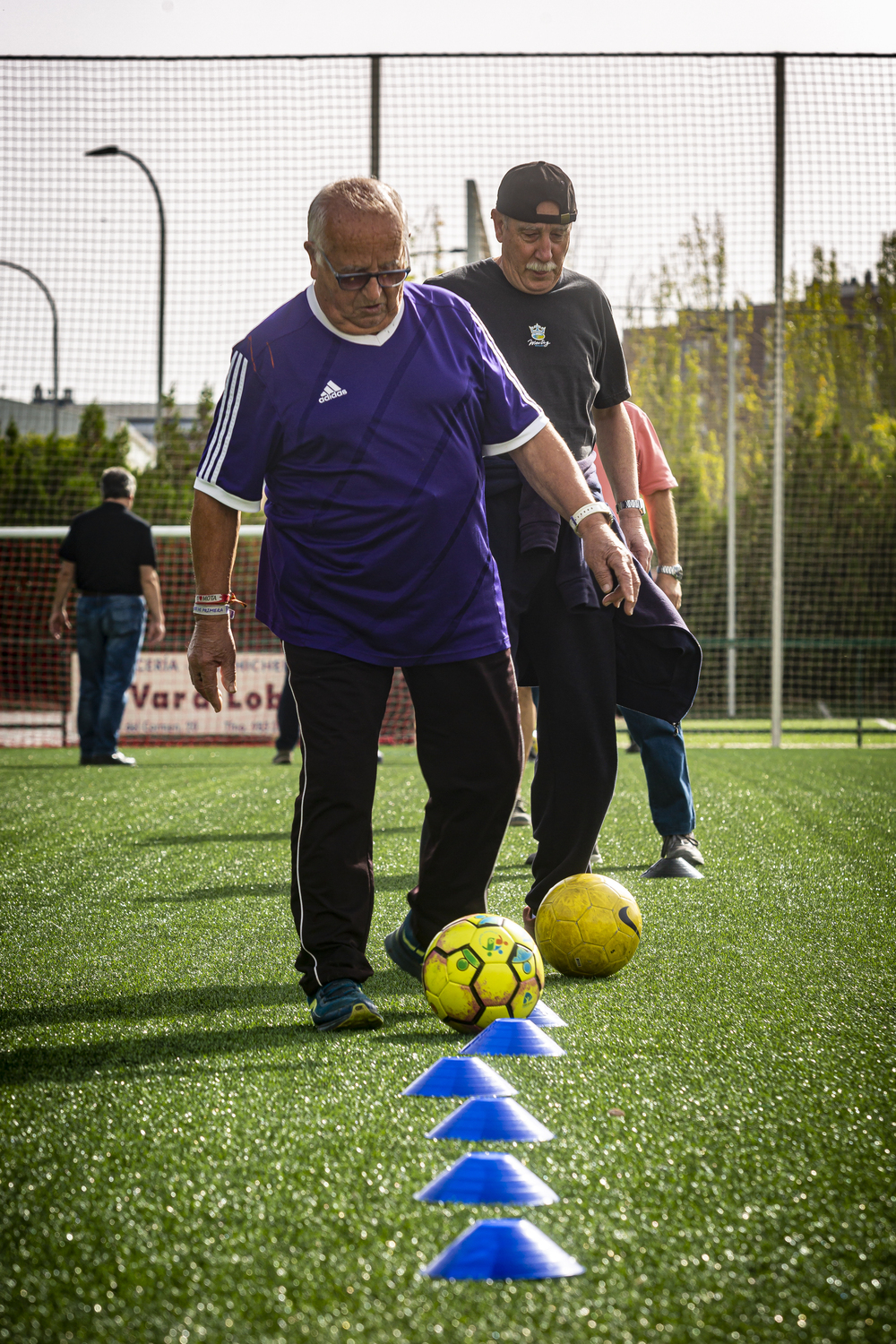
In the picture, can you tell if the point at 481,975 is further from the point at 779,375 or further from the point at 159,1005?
the point at 779,375

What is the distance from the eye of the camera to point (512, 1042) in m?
2.39

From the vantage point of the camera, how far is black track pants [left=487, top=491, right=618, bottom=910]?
3352mm

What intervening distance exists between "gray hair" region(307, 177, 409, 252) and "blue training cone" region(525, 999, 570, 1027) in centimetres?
171

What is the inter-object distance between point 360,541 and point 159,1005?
116 centimetres

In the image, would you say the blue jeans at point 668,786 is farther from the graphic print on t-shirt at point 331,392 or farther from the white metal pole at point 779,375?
the white metal pole at point 779,375

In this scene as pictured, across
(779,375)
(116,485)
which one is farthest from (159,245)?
(779,375)

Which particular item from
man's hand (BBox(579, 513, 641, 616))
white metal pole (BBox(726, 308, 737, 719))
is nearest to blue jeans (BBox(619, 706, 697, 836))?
man's hand (BBox(579, 513, 641, 616))

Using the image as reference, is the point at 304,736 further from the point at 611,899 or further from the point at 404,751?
the point at 404,751

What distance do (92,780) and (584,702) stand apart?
5596 mm

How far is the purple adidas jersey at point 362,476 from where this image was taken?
2676 mm

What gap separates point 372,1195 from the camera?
1678 millimetres

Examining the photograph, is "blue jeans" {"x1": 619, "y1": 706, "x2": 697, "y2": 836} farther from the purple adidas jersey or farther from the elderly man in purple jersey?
the purple adidas jersey

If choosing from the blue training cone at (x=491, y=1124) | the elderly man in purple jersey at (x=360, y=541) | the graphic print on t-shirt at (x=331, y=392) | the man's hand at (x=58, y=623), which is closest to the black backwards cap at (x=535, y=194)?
the elderly man in purple jersey at (x=360, y=541)

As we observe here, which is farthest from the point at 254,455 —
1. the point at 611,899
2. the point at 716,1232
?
the point at 716,1232
